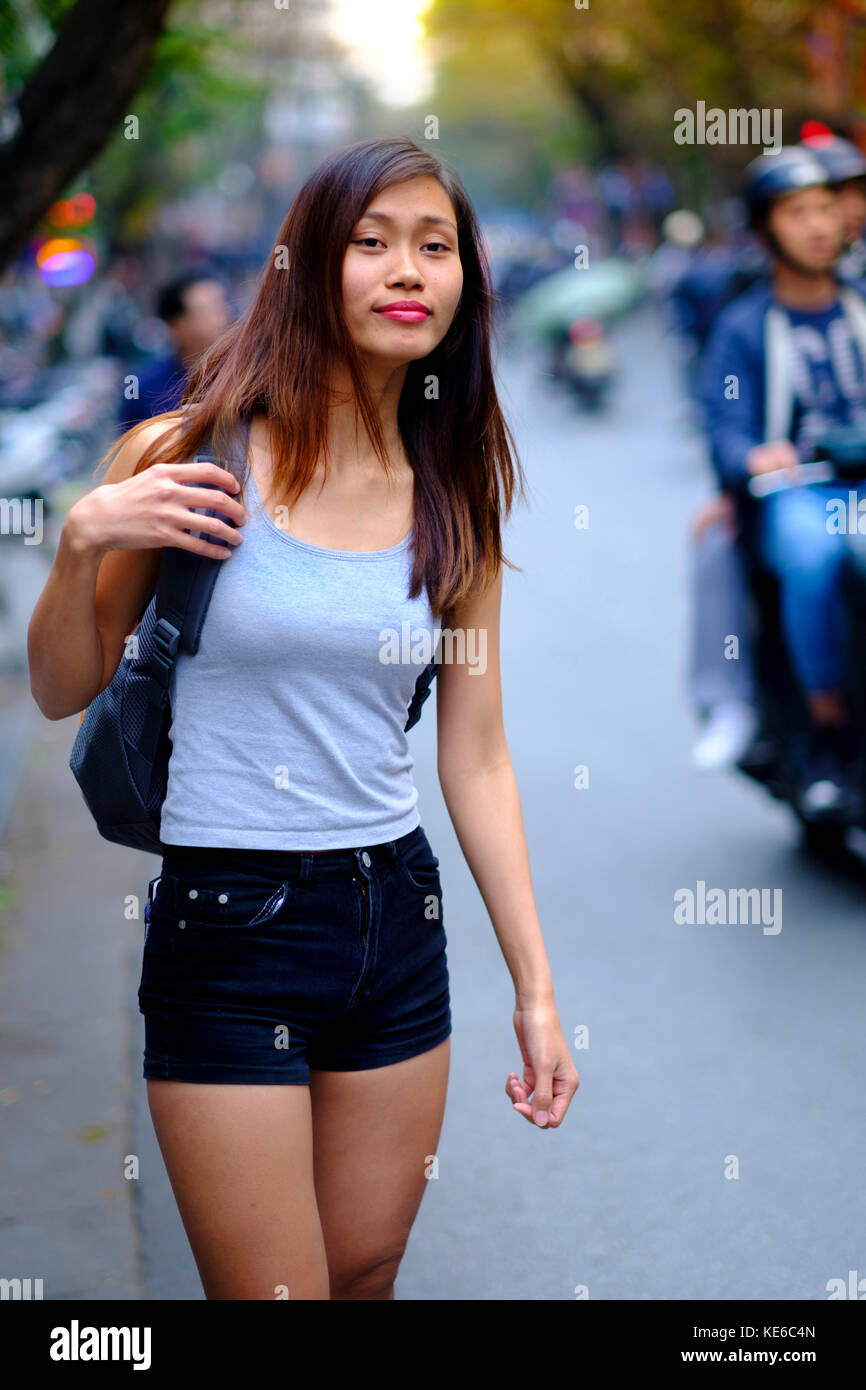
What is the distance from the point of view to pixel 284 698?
2.22 metres

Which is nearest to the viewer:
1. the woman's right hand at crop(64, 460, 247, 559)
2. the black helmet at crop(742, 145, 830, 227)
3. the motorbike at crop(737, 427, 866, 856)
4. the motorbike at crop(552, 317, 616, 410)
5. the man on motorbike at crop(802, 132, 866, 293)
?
the woman's right hand at crop(64, 460, 247, 559)

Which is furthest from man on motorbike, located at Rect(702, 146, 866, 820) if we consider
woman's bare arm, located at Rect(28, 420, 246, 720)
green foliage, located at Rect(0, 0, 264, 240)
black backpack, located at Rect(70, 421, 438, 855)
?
woman's bare arm, located at Rect(28, 420, 246, 720)

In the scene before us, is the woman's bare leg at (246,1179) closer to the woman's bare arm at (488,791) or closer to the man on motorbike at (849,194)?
the woman's bare arm at (488,791)

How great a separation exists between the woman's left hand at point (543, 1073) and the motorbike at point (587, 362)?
1793 cm

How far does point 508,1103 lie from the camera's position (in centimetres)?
435

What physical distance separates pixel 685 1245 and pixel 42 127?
3.61 metres

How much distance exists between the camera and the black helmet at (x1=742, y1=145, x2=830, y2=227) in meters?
5.51

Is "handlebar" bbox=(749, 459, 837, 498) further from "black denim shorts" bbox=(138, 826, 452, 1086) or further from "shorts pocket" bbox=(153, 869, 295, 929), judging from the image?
"shorts pocket" bbox=(153, 869, 295, 929)

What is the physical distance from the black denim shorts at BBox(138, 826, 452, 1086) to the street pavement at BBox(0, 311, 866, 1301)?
82 centimetres

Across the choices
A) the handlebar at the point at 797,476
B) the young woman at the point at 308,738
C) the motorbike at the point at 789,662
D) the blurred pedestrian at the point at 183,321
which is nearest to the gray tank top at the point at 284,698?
the young woman at the point at 308,738

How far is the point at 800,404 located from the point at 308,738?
377cm

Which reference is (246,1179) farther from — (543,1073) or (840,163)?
(840,163)

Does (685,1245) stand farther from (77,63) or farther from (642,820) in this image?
(77,63)
